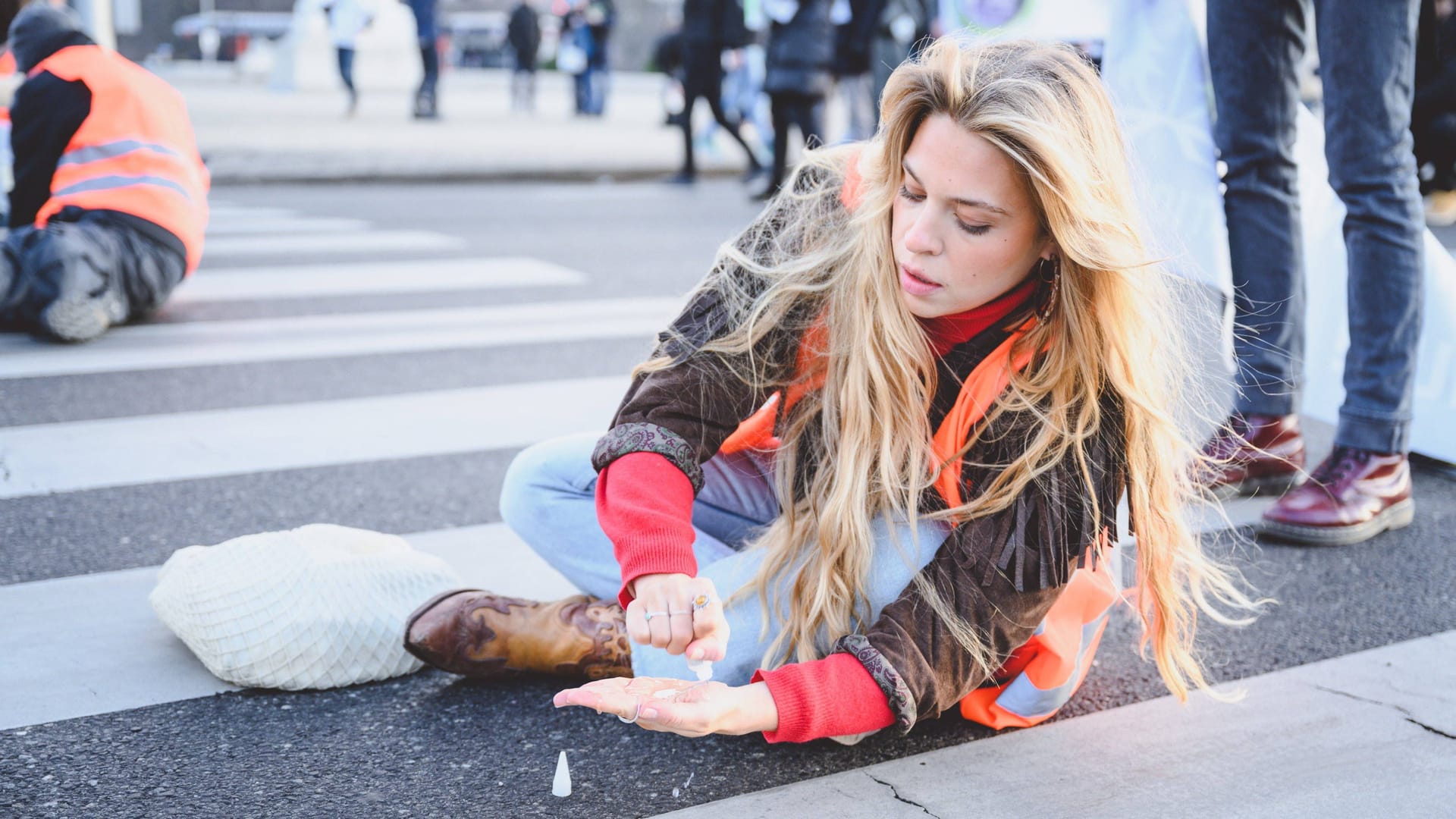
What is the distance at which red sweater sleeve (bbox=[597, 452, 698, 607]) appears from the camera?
1.81 m

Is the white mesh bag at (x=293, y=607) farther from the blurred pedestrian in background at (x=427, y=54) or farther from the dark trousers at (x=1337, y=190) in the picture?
the blurred pedestrian in background at (x=427, y=54)

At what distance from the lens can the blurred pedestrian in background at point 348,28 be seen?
1523cm

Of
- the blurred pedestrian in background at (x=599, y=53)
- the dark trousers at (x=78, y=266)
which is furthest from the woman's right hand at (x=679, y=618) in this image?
the blurred pedestrian in background at (x=599, y=53)

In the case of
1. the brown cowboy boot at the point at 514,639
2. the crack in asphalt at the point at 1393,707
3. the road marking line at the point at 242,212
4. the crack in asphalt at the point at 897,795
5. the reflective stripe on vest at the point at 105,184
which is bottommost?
the road marking line at the point at 242,212

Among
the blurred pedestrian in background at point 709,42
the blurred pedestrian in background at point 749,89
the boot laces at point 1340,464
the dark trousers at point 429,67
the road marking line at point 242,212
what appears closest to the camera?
the boot laces at point 1340,464

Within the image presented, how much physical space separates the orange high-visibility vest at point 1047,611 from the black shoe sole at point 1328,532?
93cm

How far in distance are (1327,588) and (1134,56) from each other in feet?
4.55

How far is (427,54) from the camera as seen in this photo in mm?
14664

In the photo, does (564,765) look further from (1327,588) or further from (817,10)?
(817,10)

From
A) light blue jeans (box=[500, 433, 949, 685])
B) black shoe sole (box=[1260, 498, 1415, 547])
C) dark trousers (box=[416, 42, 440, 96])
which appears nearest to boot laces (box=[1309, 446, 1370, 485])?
black shoe sole (box=[1260, 498, 1415, 547])

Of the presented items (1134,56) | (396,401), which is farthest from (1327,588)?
(396,401)

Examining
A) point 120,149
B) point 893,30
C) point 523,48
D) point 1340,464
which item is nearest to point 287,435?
point 120,149

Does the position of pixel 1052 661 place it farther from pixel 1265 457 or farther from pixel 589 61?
pixel 589 61

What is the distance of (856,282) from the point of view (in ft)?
6.52
